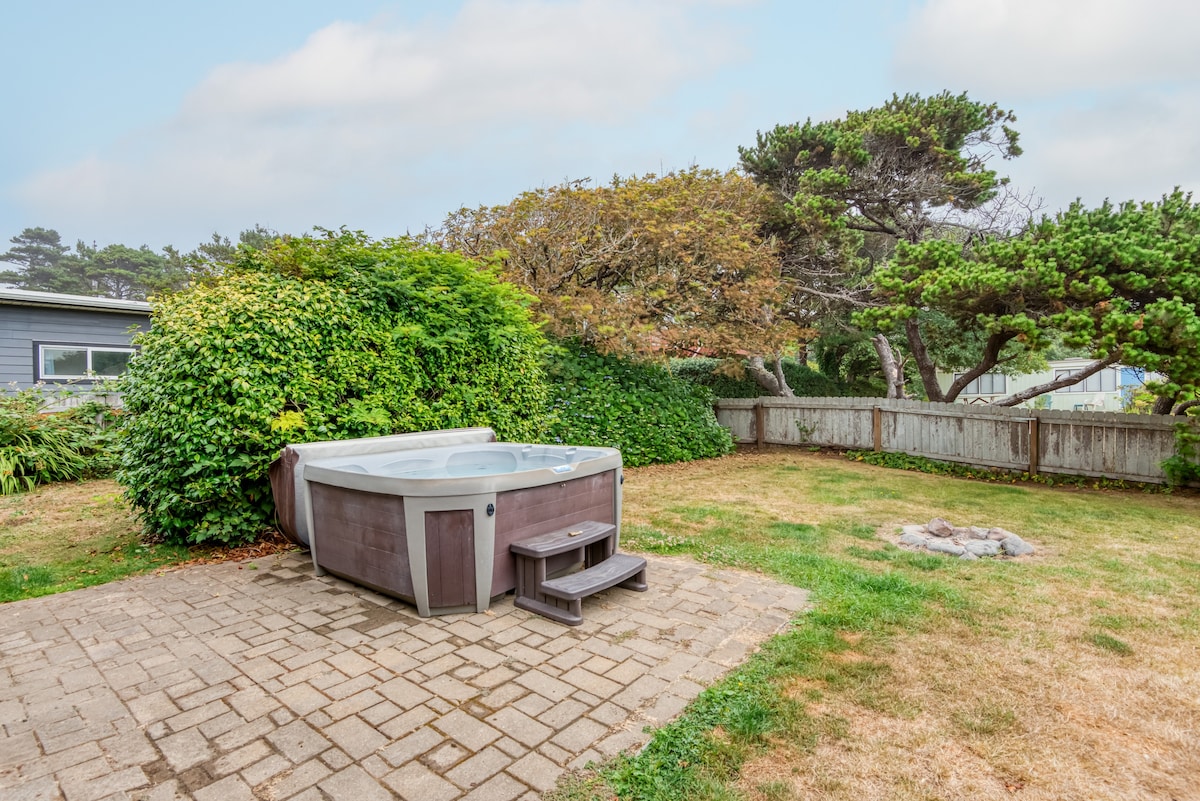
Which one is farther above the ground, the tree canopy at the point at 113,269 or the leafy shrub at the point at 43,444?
the tree canopy at the point at 113,269

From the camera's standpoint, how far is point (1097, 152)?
34.7ft

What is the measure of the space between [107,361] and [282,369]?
8705mm

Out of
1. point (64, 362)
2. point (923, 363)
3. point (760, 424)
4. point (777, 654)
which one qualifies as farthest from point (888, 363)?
point (64, 362)

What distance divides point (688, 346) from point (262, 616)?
23.4ft

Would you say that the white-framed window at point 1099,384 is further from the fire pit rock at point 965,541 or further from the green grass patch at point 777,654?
the green grass patch at point 777,654

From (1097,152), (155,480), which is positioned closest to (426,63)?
(155,480)

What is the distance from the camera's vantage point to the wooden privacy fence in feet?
21.7

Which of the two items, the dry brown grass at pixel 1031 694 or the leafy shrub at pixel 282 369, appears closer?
the dry brown grass at pixel 1031 694

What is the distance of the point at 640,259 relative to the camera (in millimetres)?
8562

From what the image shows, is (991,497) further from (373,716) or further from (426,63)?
(426,63)

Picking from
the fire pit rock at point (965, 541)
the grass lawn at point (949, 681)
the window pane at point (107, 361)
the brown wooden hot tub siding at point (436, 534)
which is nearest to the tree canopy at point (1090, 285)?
the grass lawn at point (949, 681)

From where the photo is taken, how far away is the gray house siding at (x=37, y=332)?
353 inches

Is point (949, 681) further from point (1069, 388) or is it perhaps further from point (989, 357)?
point (1069, 388)

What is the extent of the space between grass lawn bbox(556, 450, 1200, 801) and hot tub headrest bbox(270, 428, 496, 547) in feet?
6.53
